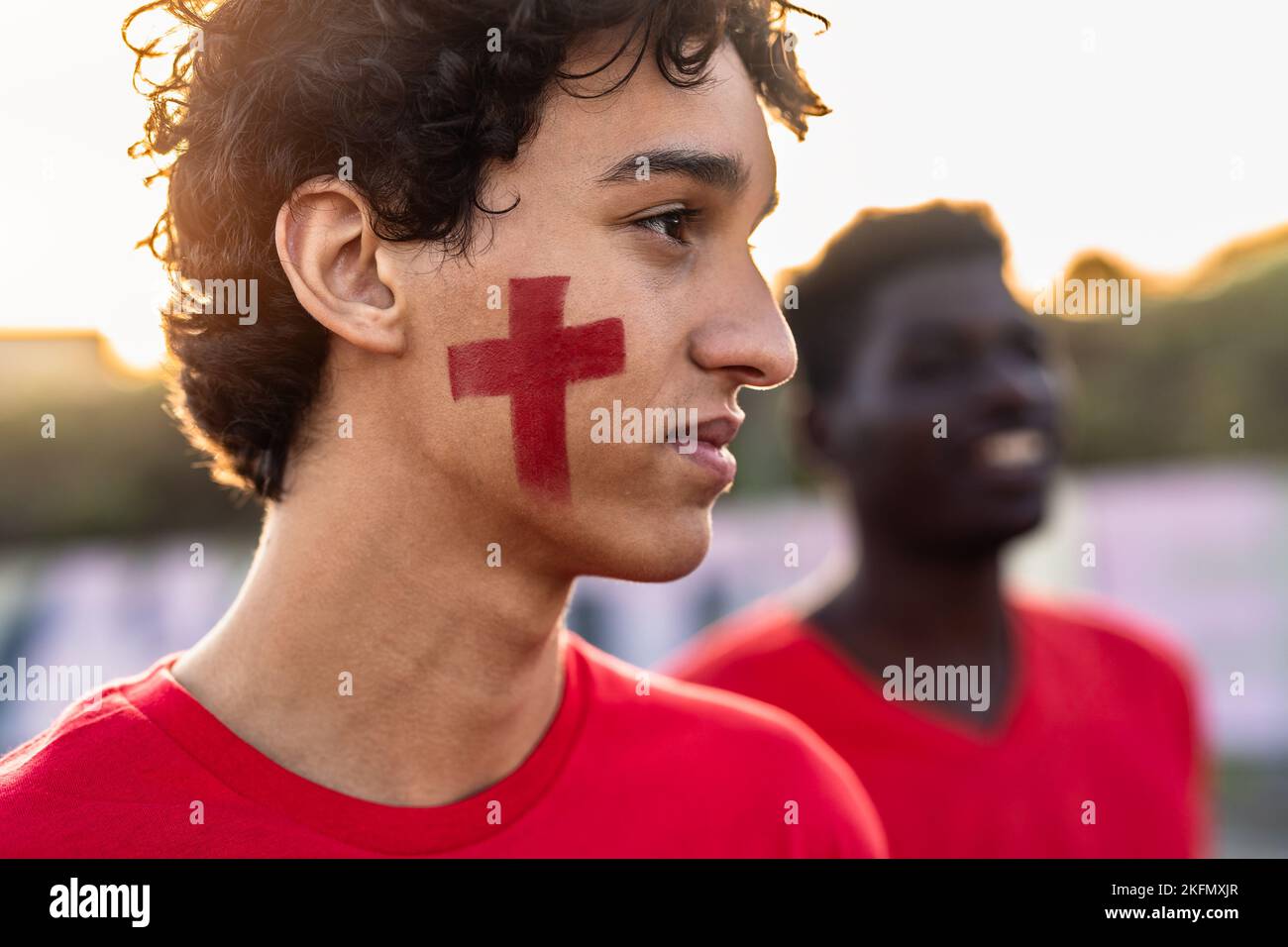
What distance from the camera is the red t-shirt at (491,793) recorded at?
2.22 metres

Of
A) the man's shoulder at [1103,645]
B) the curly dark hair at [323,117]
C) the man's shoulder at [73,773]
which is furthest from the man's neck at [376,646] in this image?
the man's shoulder at [1103,645]

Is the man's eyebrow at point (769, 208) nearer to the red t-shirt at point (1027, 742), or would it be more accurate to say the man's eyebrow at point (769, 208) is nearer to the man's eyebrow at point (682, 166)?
the man's eyebrow at point (682, 166)

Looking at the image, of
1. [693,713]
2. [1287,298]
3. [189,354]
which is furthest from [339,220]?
[1287,298]

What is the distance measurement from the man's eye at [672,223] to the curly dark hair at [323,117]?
0.23 meters

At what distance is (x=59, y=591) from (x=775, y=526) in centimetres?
817

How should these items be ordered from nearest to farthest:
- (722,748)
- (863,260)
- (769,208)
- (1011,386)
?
1. (769,208)
2. (722,748)
3. (1011,386)
4. (863,260)

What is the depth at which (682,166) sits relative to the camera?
2289 mm

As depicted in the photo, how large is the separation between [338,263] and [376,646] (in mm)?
710

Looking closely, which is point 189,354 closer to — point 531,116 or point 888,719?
point 531,116

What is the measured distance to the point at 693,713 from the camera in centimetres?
282

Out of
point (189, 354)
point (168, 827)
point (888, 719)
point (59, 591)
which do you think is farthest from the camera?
point (59, 591)

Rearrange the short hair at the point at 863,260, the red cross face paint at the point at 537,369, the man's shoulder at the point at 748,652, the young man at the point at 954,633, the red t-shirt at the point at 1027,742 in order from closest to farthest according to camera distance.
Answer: the red cross face paint at the point at 537,369, the red t-shirt at the point at 1027,742, the young man at the point at 954,633, the man's shoulder at the point at 748,652, the short hair at the point at 863,260

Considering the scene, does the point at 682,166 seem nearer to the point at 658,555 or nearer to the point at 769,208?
the point at 769,208

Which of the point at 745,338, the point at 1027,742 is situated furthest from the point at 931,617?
the point at 745,338
